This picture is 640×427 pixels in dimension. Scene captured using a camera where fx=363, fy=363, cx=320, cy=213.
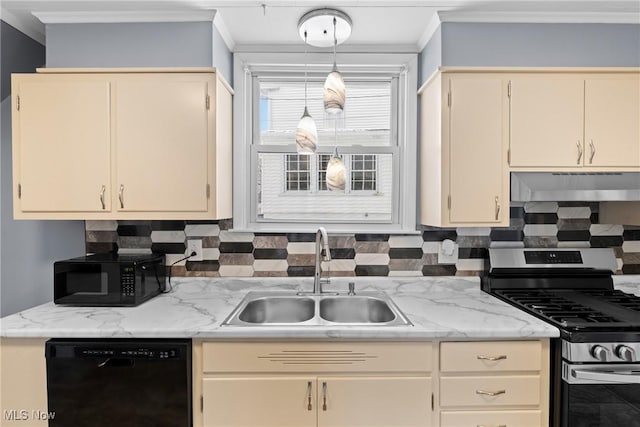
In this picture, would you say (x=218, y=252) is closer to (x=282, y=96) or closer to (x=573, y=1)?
(x=282, y=96)

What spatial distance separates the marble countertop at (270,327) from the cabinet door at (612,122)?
0.83m

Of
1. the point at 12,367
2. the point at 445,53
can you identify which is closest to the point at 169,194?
the point at 12,367

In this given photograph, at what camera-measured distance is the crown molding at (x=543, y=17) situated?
1890 mm

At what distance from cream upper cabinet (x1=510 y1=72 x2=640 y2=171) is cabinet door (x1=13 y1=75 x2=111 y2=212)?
2.11 metres

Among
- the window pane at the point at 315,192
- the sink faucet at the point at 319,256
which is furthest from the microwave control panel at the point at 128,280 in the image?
the sink faucet at the point at 319,256

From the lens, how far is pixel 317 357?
1.53m

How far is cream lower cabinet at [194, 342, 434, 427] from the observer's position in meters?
1.52

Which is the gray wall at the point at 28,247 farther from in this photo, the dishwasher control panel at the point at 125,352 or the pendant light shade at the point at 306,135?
the pendant light shade at the point at 306,135

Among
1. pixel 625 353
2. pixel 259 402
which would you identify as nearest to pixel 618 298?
pixel 625 353

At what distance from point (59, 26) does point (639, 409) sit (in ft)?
10.4

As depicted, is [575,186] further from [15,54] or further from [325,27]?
[15,54]

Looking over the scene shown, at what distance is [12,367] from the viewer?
152 cm

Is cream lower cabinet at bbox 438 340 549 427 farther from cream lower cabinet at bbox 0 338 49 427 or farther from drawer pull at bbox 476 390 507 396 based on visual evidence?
cream lower cabinet at bbox 0 338 49 427

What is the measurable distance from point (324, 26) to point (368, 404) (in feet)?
Result: 6.06
